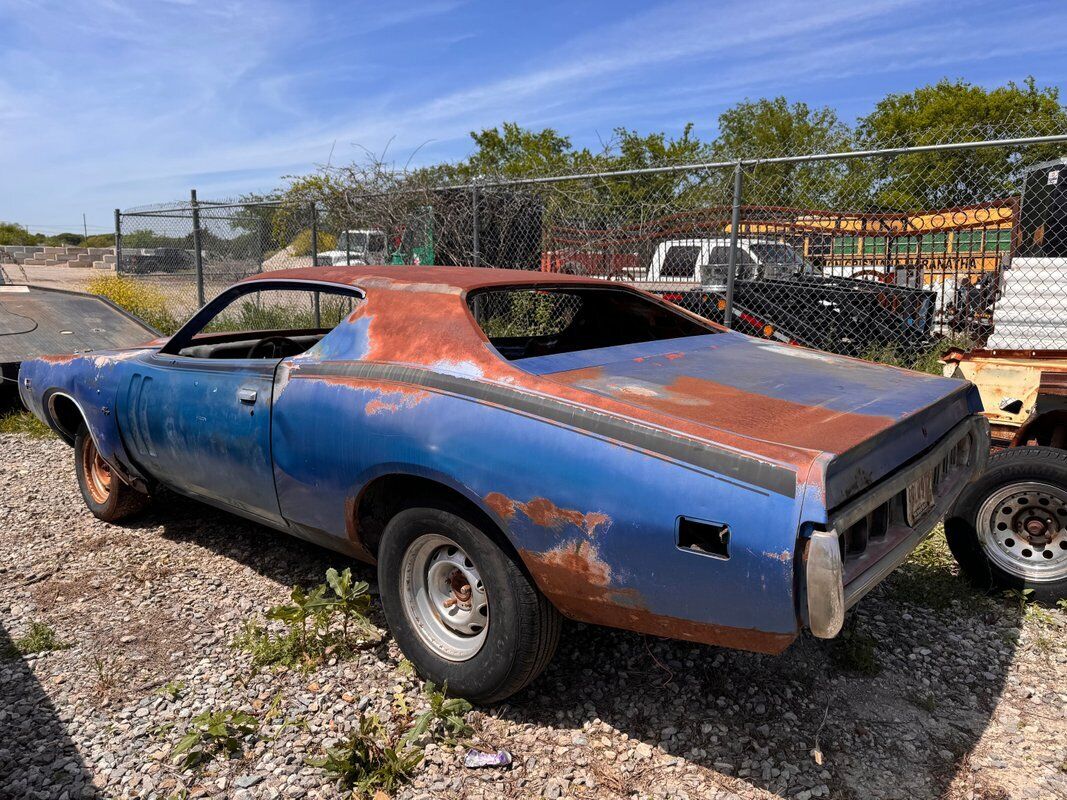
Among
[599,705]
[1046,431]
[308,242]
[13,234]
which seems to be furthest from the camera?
[13,234]

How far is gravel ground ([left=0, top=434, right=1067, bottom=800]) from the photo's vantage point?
2.36m

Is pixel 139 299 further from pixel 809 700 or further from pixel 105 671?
pixel 809 700

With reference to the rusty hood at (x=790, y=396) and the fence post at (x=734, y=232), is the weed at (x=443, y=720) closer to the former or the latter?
the rusty hood at (x=790, y=396)

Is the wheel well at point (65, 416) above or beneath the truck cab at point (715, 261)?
beneath

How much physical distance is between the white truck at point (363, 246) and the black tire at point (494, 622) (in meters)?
8.06

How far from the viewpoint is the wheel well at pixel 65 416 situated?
180 inches

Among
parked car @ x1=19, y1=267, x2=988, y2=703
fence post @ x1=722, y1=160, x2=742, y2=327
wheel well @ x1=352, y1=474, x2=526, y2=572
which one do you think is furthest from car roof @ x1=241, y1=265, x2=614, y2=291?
fence post @ x1=722, y1=160, x2=742, y2=327

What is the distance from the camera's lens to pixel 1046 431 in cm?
402

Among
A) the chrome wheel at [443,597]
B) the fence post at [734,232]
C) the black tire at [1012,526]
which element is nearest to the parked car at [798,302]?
the fence post at [734,232]

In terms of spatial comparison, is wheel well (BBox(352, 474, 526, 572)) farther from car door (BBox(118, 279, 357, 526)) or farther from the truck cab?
the truck cab

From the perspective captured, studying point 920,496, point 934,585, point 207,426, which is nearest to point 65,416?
point 207,426

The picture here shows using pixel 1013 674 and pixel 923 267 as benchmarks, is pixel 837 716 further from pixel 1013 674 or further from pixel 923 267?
pixel 923 267

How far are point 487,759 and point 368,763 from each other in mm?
374

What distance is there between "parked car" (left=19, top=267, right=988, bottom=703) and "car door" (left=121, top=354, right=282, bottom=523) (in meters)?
0.01
